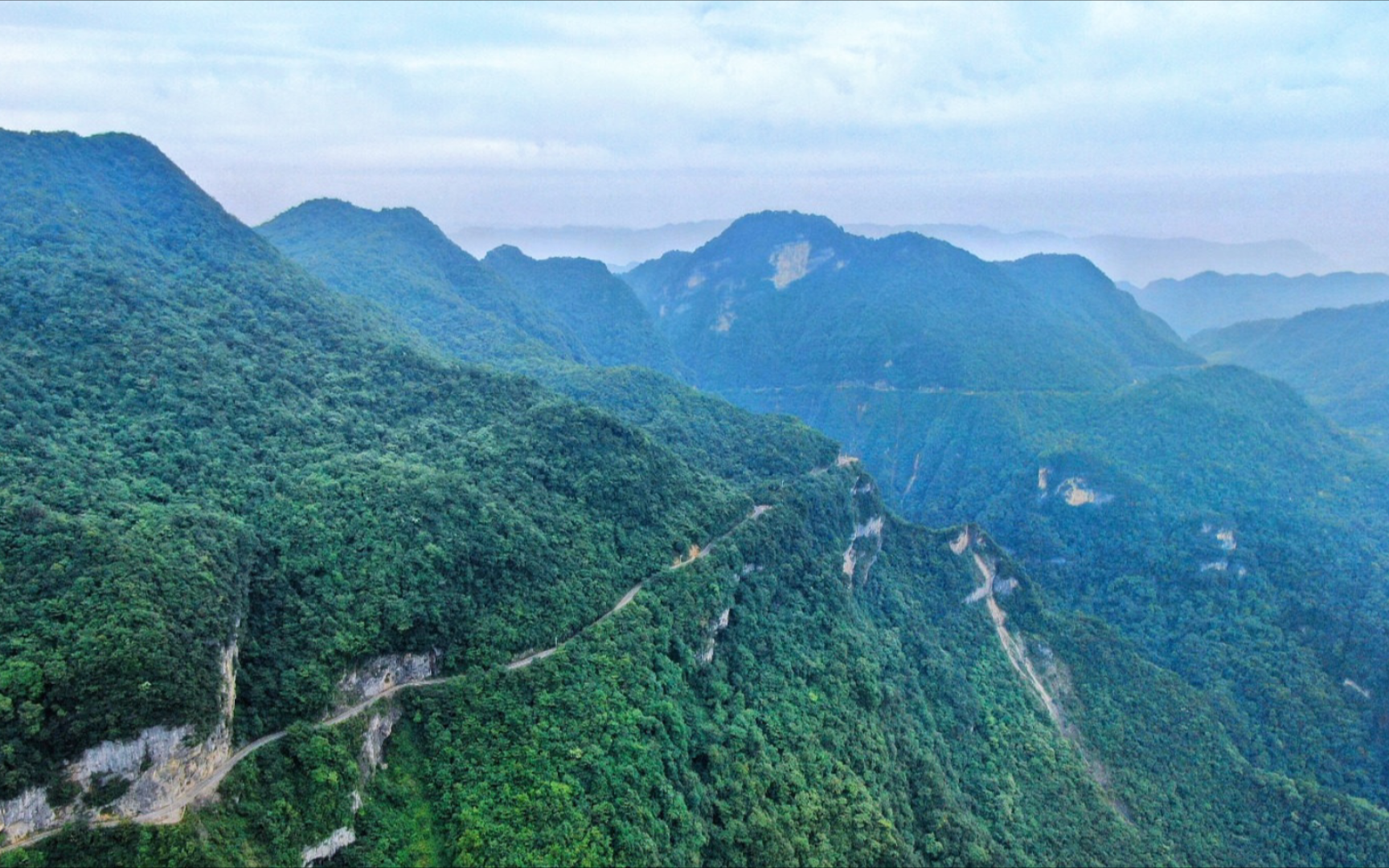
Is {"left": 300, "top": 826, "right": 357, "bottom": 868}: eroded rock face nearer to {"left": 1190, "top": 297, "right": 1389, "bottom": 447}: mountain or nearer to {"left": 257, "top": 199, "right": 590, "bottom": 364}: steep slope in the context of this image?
{"left": 257, "top": 199, "right": 590, "bottom": 364}: steep slope

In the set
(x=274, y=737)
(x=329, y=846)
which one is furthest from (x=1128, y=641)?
(x=274, y=737)

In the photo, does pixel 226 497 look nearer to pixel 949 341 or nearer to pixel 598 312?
pixel 949 341

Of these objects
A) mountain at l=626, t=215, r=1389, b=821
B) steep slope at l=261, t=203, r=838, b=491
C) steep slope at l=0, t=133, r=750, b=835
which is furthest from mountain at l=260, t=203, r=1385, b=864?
steep slope at l=261, t=203, r=838, b=491

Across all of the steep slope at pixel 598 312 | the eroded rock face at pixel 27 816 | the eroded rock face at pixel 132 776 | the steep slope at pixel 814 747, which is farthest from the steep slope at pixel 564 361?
the eroded rock face at pixel 27 816

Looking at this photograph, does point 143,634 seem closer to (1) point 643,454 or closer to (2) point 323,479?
(2) point 323,479

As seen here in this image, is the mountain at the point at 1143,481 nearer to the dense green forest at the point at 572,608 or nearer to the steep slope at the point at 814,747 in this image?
the dense green forest at the point at 572,608
